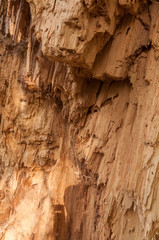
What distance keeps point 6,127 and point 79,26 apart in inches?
99.3

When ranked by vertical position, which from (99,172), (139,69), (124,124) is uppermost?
(139,69)

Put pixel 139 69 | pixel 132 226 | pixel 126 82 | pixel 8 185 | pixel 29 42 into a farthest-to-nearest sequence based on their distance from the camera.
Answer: pixel 8 185, pixel 29 42, pixel 126 82, pixel 139 69, pixel 132 226

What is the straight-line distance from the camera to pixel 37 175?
3.65m

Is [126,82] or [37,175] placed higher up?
[126,82]

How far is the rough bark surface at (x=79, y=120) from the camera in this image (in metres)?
2.04

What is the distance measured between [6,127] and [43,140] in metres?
0.79

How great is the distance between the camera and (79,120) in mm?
3092

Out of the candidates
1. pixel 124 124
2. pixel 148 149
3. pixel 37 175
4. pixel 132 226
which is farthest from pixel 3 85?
pixel 132 226

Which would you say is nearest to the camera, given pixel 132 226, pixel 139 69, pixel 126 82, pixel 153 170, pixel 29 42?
pixel 153 170

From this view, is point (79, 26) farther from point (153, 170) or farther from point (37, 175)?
point (37, 175)

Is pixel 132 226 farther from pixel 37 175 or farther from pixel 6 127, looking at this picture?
pixel 6 127

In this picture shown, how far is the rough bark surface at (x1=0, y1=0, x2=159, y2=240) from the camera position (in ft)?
6.71

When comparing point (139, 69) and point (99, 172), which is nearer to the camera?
point (139, 69)

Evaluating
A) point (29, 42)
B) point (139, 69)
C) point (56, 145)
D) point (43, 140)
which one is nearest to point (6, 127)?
point (43, 140)
